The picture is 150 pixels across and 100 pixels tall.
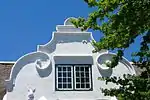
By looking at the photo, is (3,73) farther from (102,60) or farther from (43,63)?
(102,60)

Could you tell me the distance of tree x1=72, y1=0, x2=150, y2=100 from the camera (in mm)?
14241

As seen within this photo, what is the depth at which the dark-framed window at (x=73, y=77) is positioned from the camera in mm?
21406

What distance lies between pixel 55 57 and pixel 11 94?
2677 millimetres

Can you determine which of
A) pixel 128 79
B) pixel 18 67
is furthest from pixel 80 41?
pixel 128 79

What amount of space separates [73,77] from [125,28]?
7160 mm

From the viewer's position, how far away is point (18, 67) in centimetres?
2178

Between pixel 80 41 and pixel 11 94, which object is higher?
pixel 80 41

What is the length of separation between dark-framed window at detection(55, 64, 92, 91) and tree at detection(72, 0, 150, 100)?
5.15 metres

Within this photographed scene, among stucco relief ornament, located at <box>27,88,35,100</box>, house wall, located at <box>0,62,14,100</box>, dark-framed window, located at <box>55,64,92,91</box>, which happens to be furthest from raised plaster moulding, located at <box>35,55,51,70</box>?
house wall, located at <box>0,62,14,100</box>

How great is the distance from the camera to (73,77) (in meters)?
21.5

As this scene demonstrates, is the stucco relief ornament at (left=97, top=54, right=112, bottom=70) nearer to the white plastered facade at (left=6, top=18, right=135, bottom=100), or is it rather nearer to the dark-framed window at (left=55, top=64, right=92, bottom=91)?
the white plastered facade at (left=6, top=18, right=135, bottom=100)

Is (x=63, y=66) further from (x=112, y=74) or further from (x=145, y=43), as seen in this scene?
(x=145, y=43)

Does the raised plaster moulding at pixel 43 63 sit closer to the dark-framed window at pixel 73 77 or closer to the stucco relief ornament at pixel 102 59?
the dark-framed window at pixel 73 77

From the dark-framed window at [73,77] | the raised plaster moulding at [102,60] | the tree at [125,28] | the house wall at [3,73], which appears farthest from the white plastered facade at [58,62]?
the tree at [125,28]
